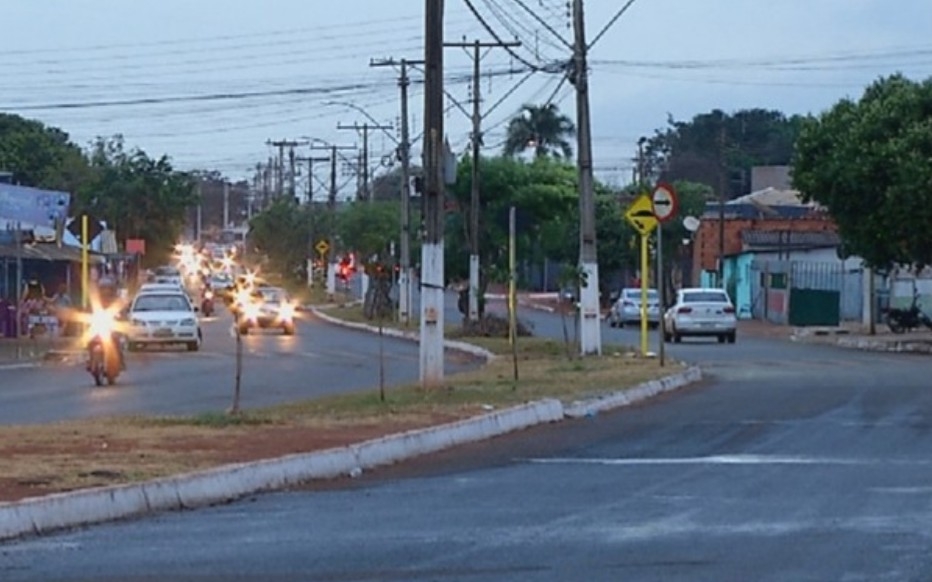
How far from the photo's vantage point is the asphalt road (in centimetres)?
2656

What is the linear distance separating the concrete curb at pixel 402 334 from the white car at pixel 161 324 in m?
6.40

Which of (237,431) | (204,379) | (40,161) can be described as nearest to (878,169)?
(204,379)

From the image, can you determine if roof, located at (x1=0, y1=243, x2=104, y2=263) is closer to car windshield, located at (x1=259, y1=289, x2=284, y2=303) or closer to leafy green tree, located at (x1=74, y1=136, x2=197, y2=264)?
car windshield, located at (x1=259, y1=289, x2=284, y2=303)

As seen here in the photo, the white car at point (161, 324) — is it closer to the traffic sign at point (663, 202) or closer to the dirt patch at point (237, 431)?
the traffic sign at point (663, 202)

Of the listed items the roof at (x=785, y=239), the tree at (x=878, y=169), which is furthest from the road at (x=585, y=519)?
the roof at (x=785, y=239)

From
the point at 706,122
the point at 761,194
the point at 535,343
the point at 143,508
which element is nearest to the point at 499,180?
the point at 535,343

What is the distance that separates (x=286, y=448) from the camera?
1800 cm

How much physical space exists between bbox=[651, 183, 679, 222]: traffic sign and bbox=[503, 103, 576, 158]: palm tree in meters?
49.1

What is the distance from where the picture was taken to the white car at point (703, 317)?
5247cm

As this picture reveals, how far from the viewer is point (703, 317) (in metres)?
52.5

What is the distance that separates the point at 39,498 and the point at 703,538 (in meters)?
4.65

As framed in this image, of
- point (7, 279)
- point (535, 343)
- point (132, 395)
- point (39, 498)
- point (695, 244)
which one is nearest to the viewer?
point (39, 498)

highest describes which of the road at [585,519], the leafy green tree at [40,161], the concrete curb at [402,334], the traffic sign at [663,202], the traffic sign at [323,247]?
the leafy green tree at [40,161]

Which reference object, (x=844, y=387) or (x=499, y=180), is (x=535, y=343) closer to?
(x=844, y=387)
